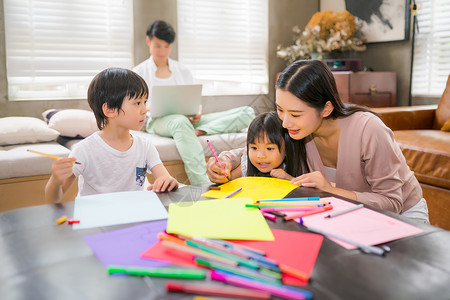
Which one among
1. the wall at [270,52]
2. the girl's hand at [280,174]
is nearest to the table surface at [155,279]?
the girl's hand at [280,174]

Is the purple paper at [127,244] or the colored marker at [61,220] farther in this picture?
Answer: the colored marker at [61,220]

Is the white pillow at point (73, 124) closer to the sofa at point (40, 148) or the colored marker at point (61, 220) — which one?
the sofa at point (40, 148)

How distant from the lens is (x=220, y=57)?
3971 millimetres

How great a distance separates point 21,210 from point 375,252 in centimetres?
77

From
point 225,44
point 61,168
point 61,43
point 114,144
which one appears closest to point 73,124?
point 61,43

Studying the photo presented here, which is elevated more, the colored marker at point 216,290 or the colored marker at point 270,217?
the colored marker at point 216,290

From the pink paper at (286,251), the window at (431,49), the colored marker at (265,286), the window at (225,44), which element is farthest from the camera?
the window at (225,44)

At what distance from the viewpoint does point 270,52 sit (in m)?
4.21

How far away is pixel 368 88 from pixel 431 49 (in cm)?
61

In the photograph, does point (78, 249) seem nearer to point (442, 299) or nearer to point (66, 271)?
point (66, 271)

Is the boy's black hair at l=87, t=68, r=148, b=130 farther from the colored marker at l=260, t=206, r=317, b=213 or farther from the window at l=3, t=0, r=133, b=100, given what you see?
the window at l=3, t=0, r=133, b=100

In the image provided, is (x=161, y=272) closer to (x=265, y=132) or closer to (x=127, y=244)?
(x=127, y=244)

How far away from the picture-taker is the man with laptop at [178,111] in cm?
259

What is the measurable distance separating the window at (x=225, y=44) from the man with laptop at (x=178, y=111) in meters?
0.70
